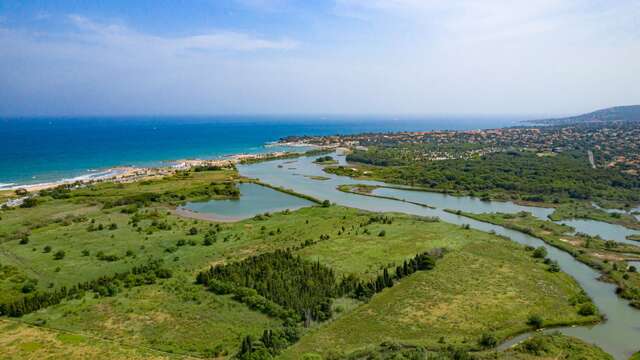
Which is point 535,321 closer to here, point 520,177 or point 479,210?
point 479,210

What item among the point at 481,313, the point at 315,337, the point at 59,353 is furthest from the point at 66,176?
the point at 481,313

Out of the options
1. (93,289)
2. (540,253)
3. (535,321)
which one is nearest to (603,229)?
(540,253)

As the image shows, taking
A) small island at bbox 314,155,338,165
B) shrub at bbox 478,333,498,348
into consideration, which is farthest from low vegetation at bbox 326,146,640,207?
shrub at bbox 478,333,498,348

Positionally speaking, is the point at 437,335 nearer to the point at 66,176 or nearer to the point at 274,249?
the point at 274,249

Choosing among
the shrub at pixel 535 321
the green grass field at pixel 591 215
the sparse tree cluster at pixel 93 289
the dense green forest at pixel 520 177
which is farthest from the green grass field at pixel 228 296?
the dense green forest at pixel 520 177

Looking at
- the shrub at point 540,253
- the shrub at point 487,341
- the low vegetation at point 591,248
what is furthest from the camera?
the shrub at point 540,253

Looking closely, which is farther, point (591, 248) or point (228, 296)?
point (591, 248)

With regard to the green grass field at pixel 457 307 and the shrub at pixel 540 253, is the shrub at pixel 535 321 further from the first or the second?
the shrub at pixel 540 253
